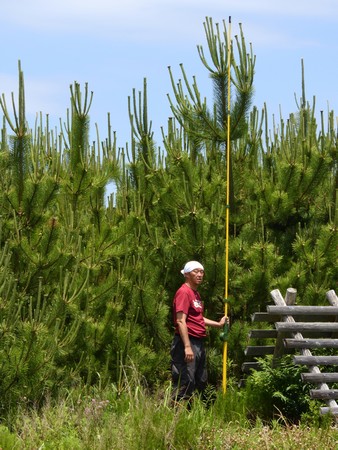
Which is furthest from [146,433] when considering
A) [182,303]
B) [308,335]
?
[308,335]

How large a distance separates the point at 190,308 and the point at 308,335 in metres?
1.42

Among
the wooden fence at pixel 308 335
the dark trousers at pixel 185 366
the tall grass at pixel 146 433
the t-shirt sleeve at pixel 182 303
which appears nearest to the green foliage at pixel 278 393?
the wooden fence at pixel 308 335

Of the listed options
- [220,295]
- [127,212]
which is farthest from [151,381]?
[127,212]

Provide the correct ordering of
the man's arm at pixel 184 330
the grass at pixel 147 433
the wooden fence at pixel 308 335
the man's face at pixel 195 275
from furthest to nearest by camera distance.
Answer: the man's face at pixel 195 275, the man's arm at pixel 184 330, the wooden fence at pixel 308 335, the grass at pixel 147 433

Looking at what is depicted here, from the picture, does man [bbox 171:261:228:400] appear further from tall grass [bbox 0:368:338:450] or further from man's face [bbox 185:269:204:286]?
tall grass [bbox 0:368:338:450]

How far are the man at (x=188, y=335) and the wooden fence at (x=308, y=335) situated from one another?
657 millimetres

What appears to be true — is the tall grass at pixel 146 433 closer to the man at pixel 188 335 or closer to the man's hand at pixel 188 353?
the man's hand at pixel 188 353

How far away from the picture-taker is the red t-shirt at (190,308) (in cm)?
1012

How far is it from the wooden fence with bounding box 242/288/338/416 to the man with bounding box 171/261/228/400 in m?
0.66

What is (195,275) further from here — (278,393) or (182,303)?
(278,393)

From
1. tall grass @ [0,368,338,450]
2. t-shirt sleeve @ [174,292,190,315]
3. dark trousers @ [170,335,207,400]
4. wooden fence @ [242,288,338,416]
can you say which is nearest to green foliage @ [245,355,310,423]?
wooden fence @ [242,288,338,416]

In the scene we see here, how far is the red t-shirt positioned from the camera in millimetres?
10125

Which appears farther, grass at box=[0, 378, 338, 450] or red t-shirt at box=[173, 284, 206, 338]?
red t-shirt at box=[173, 284, 206, 338]

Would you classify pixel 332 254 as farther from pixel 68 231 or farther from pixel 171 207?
pixel 68 231
